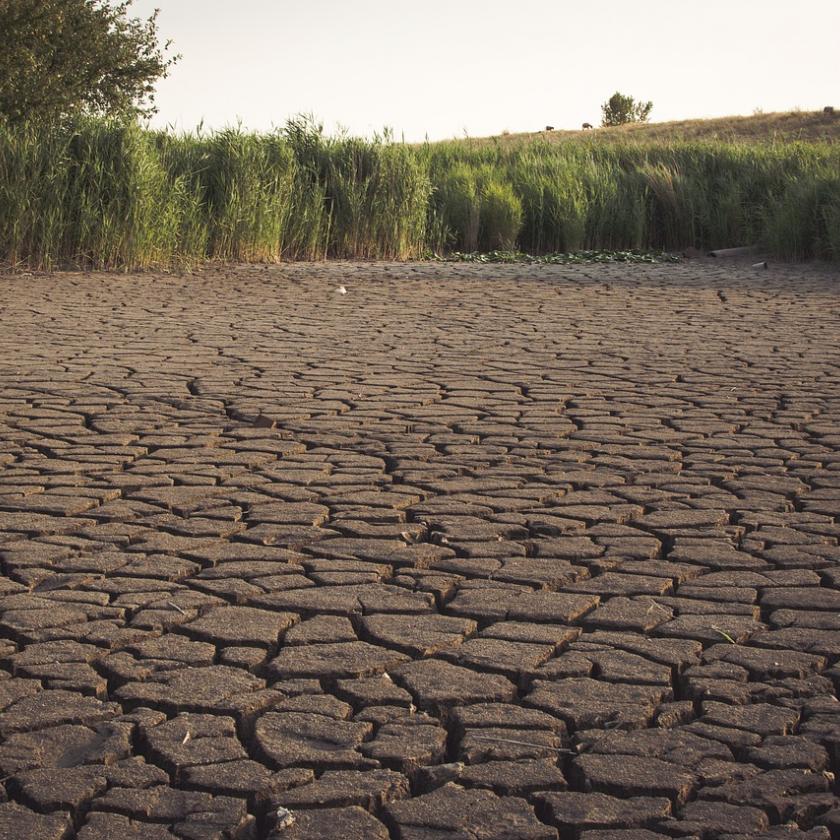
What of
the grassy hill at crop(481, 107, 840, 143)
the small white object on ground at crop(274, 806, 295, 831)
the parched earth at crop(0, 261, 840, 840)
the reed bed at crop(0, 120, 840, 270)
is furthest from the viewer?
the grassy hill at crop(481, 107, 840, 143)

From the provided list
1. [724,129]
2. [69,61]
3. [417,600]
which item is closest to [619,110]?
[724,129]

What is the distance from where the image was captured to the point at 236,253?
55.5 feet

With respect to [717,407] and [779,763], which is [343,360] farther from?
[779,763]

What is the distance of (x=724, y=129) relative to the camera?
47656 millimetres

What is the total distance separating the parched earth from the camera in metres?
2.82

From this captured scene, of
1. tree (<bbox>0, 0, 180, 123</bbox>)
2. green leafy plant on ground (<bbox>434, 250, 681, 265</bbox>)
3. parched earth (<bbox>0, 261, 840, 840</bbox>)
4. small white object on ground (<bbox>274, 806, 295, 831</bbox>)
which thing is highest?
tree (<bbox>0, 0, 180, 123</bbox>)

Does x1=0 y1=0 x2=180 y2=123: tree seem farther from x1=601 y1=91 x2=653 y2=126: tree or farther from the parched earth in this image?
x1=601 y1=91 x2=653 y2=126: tree

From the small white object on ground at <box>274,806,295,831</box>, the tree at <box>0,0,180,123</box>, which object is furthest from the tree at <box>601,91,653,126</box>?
the small white object on ground at <box>274,806,295,831</box>

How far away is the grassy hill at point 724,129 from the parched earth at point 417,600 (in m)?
38.0

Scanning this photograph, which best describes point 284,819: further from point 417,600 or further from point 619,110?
point 619,110

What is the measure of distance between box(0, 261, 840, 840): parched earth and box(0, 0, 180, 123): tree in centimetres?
1464

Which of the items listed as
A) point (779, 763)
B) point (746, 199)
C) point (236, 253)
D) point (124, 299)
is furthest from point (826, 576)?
point (746, 199)

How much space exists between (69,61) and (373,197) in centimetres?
935

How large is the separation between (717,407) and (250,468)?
294 cm
